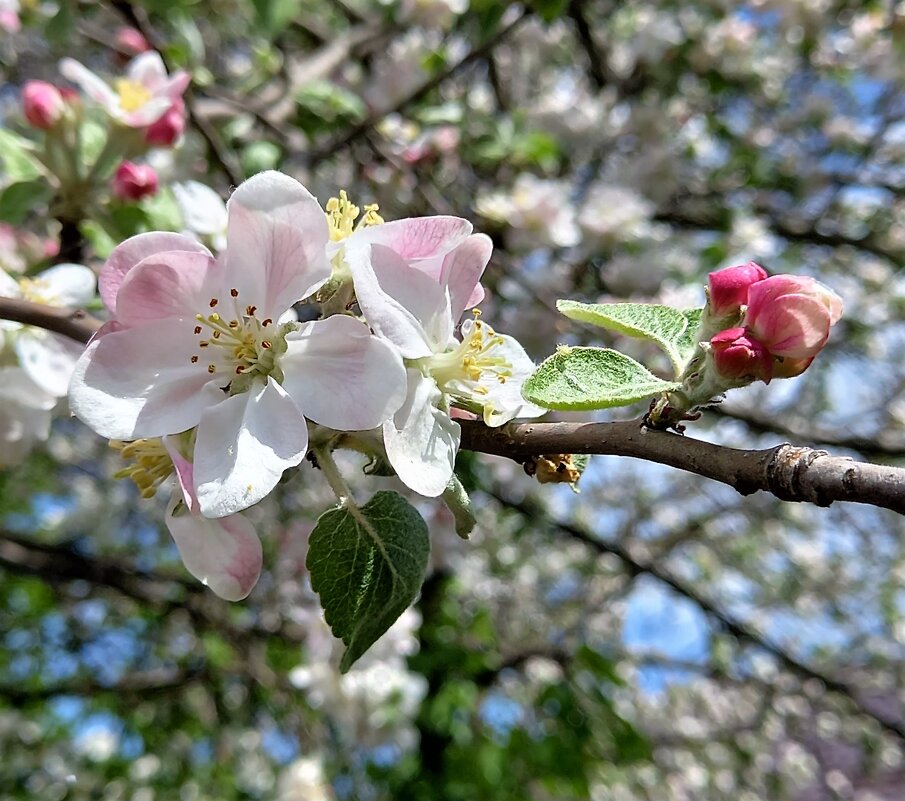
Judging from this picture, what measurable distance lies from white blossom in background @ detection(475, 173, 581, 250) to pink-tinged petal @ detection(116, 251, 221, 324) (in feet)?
5.69

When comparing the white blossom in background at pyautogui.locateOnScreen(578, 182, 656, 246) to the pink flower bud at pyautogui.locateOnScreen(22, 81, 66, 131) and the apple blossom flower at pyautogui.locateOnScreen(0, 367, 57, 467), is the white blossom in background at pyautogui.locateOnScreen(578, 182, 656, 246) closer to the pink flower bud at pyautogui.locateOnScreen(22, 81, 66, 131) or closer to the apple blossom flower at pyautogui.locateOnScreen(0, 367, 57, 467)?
the pink flower bud at pyautogui.locateOnScreen(22, 81, 66, 131)

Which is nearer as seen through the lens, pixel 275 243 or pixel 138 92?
pixel 275 243

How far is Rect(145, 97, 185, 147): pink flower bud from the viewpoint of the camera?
1.36 meters

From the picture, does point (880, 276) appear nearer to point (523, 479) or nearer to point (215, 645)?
point (523, 479)

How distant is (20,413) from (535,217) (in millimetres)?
1606

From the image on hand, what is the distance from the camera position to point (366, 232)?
2.22ft

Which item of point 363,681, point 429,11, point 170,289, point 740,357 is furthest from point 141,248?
point 429,11

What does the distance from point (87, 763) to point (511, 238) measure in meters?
3.12

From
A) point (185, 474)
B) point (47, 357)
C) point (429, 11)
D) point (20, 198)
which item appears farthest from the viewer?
point (429, 11)

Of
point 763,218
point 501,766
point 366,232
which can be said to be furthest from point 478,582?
point 366,232

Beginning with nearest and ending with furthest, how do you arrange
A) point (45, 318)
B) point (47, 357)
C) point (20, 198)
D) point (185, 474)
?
point (185, 474)
point (45, 318)
point (47, 357)
point (20, 198)

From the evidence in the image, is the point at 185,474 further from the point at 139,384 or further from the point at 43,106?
the point at 43,106

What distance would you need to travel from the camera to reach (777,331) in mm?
616

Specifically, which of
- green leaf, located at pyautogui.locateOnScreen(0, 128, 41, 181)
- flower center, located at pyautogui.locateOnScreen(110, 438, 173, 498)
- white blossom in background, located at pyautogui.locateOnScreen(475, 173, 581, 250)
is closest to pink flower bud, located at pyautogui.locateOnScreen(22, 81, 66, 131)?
green leaf, located at pyautogui.locateOnScreen(0, 128, 41, 181)
